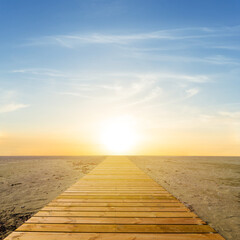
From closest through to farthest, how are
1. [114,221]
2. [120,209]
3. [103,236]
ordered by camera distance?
[103,236] < [114,221] < [120,209]

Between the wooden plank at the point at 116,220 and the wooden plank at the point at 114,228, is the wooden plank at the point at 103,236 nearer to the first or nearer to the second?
the wooden plank at the point at 114,228

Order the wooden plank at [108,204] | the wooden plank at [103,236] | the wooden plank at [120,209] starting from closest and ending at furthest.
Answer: the wooden plank at [103,236] < the wooden plank at [120,209] < the wooden plank at [108,204]

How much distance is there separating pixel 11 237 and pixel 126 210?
1.99 m

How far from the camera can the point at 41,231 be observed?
2.71m

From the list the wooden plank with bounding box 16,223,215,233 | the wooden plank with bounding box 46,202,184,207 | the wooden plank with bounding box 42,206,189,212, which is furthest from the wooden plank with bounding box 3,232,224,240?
the wooden plank with bounding box 46,202,184,207

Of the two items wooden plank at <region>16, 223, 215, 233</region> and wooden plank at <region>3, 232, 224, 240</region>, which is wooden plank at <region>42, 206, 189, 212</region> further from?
wooden plank at <region>3, 232, 224, 240</region>

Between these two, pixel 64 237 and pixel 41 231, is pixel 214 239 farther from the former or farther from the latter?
pixel 41 231

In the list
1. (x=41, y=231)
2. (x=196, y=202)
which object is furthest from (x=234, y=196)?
(x=41, y=231)

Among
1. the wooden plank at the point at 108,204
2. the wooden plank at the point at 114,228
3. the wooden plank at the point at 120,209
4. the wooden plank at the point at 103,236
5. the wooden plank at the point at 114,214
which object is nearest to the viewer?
the wooden plank at the point at 103,236

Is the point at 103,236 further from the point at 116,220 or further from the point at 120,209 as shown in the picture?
the point at 120,209

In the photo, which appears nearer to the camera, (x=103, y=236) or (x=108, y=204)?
(x=103, y=236)

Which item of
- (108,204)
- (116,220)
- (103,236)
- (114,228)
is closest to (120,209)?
(108,204)

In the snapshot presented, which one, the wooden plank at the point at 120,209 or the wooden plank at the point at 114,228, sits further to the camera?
the wooden plank at the point at 120,209

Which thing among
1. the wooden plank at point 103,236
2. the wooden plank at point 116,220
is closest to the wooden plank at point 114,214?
the wooden plank at point 116,220
